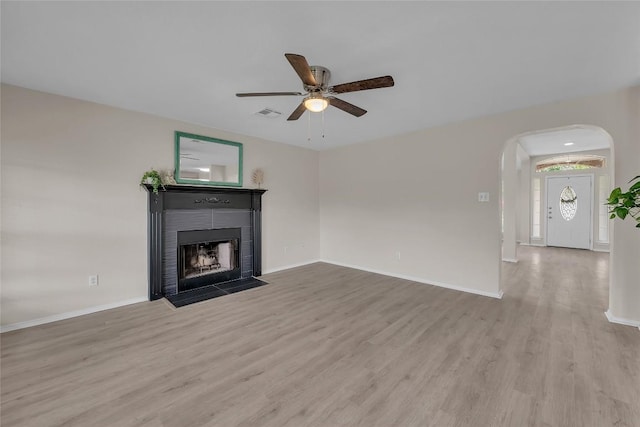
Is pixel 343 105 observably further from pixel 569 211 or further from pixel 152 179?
pixel 569 211

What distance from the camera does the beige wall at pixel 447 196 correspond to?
2664 millimetres

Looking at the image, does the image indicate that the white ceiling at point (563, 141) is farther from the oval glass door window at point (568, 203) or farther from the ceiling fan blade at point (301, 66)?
the ceiling fan blade at point (301, 66)

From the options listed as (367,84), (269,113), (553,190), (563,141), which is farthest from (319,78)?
(553,190)

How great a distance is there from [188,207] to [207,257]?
93 centimetres

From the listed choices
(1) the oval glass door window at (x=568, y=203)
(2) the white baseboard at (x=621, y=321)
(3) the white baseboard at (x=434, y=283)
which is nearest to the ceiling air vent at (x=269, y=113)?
(3) the white baseboard at (x=434, y=283)

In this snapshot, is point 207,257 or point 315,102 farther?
point 207,257

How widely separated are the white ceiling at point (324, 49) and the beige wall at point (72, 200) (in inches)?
12.2

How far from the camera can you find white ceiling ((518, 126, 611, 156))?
16.2 feet

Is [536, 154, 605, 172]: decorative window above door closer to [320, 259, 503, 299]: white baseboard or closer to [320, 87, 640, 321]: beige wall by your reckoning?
[320, 87, 640, 321]: beige wall

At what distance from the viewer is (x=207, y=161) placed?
3955 millimetres

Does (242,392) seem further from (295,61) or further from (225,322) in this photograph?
(295,61)

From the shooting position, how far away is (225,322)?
2729mm

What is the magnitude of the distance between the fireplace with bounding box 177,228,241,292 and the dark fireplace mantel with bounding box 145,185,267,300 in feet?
0.85

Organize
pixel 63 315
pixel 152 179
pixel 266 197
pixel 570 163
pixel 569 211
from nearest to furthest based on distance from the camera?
pixel 63 315
pixel 152 179
pixel 266 197
pixel 569 211
pixel 570 163
